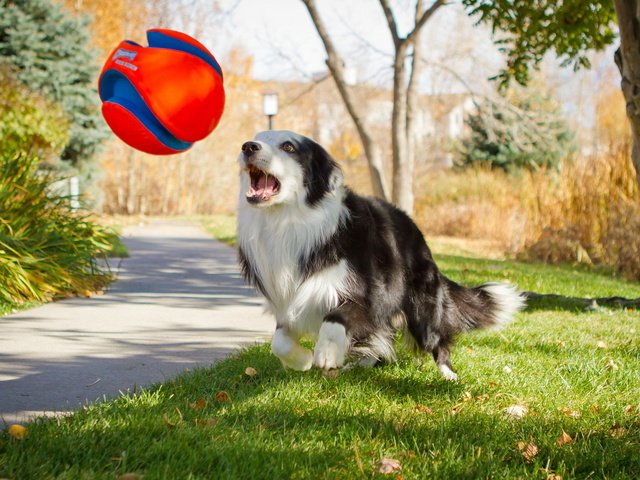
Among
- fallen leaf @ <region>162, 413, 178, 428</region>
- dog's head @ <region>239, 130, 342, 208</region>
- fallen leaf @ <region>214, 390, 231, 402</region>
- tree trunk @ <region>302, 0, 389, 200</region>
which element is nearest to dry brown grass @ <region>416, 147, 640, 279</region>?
tree trunk @ <region>302, 0, 389, 200</region>

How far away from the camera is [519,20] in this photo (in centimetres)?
714

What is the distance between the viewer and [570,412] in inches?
127

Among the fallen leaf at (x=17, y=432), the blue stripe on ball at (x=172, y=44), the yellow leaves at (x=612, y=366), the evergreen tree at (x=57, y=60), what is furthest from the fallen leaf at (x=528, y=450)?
the evergreen tree at (x=57, y=60)

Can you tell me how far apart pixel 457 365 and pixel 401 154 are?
25.7 ft

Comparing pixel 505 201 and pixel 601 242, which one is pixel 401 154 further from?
pixel 505 201

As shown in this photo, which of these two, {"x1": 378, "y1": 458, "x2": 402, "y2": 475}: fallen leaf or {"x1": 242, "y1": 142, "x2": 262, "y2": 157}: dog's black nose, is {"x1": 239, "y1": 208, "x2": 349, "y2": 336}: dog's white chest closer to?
{"x1": 242, "y1": 142, "x2": 262, "y2": 157}: dog's black nose

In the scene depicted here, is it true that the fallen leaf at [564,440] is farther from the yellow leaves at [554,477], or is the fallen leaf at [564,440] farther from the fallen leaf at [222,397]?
the fallen leaf at [222,397]

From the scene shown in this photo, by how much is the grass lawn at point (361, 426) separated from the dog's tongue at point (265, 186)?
0.98m

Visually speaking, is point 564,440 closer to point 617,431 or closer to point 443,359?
point 617,431

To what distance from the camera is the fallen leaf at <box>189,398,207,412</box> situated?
10.2 feet

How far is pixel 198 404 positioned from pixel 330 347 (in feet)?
2.18

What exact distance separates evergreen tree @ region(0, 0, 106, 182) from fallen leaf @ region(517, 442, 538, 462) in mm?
15564

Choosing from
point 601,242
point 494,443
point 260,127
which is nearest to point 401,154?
point 601,242

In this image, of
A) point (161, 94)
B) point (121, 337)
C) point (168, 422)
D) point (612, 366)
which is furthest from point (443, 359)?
point (121, 337)
